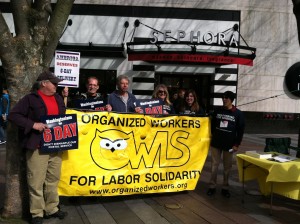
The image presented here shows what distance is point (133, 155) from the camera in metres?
5.46

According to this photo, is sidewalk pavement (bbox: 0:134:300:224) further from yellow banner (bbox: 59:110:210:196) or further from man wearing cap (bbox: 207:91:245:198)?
man wearing cap (bbox: 207:91:245:198)

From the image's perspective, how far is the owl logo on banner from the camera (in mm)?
5195

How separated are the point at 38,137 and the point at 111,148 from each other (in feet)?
4.41

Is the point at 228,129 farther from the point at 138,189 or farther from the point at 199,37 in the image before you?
the point at 199,37

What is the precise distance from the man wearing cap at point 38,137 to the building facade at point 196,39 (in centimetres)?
1112

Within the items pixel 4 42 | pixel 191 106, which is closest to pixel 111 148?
pixel 191 106

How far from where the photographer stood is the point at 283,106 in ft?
53.1

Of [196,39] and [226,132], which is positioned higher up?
[196,39]

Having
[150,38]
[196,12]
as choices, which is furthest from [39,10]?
[196,12]

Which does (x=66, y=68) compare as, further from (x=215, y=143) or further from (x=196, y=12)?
(x=196, y=12)

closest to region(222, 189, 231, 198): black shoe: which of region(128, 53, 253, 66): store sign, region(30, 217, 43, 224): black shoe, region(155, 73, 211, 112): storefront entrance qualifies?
region(30, 217, 43, 224): black shoe

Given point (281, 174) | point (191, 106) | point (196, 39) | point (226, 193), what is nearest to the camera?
point (281, 174)

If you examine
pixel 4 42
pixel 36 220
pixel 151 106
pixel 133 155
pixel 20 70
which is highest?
pixel 4 42

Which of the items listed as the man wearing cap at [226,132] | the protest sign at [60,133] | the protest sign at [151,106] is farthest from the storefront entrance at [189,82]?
the protest sign at [60,133]
